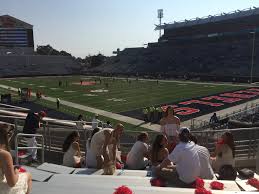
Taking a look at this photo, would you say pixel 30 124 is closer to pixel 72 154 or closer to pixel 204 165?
pixel 72 154

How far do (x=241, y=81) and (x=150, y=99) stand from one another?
23.6 m

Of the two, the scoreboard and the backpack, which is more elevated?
the scoreboard

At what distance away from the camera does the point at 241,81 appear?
57.6m

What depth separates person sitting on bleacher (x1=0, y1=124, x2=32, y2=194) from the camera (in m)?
3.78

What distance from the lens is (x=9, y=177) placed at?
151 inches

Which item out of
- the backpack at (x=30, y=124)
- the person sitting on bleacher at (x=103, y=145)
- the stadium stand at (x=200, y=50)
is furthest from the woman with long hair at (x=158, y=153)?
the stadium stand at (x=200, y=50)

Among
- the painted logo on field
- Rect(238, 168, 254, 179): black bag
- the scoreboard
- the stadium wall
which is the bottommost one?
the painted logo on field

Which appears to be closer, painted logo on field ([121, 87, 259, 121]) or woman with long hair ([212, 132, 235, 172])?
woman with long hair ([212, 132, 235, 172])

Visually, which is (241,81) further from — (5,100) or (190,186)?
(190,186)

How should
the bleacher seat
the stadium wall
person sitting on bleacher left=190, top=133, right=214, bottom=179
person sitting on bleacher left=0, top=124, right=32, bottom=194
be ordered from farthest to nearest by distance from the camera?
the stadium wall < person sitting on bleacher left=190, top=133, right=214, bottom=179 < the bleacher seat < person sitting on bleacher left=0, top=124, right=32, bottom=194

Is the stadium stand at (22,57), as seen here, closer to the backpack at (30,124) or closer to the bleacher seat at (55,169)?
the backpack at (30,124)

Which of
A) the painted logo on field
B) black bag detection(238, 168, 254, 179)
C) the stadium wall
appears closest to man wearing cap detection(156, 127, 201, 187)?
black bag detection(238, 168, 254, 179)

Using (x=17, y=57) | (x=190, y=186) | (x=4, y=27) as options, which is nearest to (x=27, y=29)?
(x=4, y=27)

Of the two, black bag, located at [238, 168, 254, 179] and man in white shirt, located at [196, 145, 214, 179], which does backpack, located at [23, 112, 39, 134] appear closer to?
man in white shirt, located at [196, 145, 214, 179]
